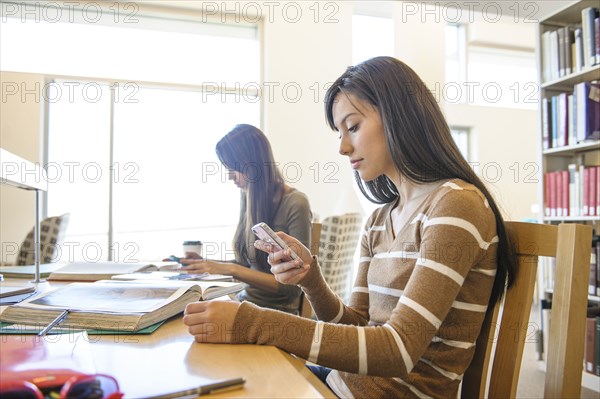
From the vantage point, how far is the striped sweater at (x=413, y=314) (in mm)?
690

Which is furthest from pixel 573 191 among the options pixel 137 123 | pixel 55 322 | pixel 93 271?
pixel 137 123

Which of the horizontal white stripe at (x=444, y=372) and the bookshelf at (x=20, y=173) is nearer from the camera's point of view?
the horizontal white stripe at (x=444, y=372)

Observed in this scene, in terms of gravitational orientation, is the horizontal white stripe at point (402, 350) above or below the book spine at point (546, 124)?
below

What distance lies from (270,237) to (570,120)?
87.2 inches

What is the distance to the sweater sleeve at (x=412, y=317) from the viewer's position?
687mm

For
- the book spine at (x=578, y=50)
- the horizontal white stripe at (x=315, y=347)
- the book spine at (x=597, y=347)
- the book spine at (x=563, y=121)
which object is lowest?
the book spine at (x=597, y=347)

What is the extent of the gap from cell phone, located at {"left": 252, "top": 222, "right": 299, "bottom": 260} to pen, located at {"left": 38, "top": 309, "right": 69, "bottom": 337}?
365 mm

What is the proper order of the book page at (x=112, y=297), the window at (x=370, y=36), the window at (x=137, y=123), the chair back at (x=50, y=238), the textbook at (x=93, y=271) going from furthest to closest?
the window at (x=370, y=36) → the window at (x=137, y=123) → the chair back at (x=50, y=238) → the textbook at (x=93, y=271) → the book page at (x=112, y=297)

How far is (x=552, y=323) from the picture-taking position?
0.70m

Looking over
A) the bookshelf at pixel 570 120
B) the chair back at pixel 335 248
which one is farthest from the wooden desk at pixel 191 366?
the bookshelf at pixel 570 120

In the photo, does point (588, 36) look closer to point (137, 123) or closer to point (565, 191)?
point (565, 191)

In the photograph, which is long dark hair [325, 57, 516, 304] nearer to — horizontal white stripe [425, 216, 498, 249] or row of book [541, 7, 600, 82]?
horizontal white stripe [425, 216, 498, 249]

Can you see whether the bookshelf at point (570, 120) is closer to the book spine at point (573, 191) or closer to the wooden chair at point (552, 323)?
the book spine at point (573, 191)

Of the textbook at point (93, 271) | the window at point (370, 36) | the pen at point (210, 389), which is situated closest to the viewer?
the pen at point (210, 389)
